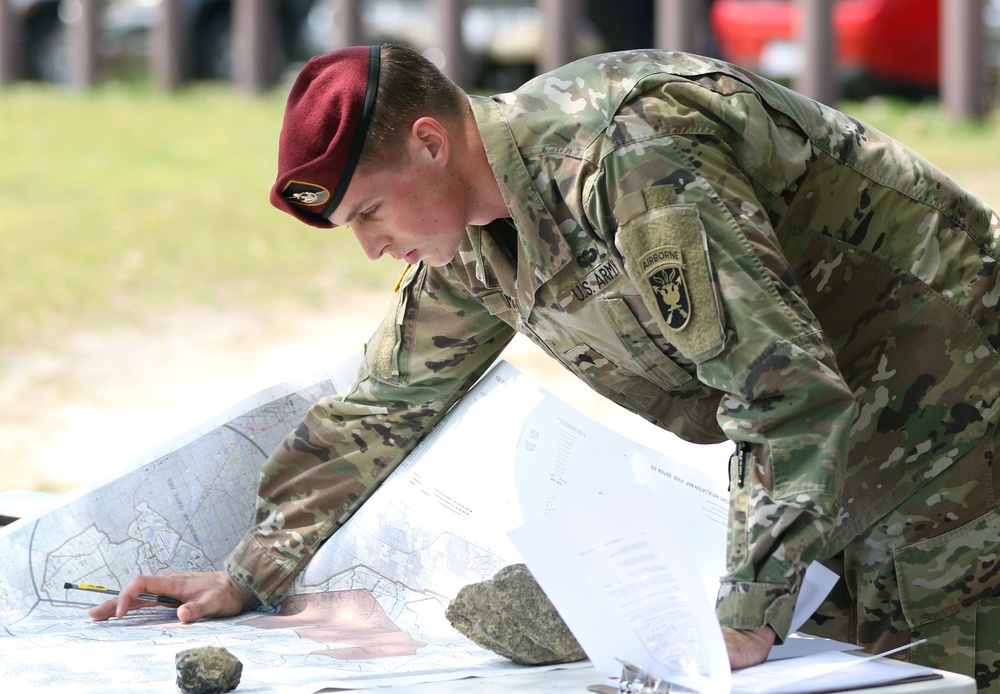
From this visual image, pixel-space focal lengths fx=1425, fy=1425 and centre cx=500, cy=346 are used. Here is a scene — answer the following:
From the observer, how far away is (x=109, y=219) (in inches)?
308

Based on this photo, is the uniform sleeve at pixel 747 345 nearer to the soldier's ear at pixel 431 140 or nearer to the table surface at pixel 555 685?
the table surface at pixel 555 685

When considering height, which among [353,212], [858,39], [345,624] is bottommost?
[345,624]

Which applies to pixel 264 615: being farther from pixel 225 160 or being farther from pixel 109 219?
pixel 225 160

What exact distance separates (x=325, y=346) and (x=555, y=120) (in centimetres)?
437

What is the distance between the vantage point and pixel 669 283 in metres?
1.78

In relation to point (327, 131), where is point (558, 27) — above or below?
above

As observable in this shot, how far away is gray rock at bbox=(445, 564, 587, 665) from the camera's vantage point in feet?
6.66

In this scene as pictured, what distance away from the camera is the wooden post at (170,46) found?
10.3 m

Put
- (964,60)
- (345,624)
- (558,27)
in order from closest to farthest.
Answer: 1. (345,624)
2. (964,60)
3. (558,27)

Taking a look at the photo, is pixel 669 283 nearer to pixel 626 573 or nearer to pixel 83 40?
pixel 626 573

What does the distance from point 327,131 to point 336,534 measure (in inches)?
35.6

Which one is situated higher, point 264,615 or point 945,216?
point 945,216

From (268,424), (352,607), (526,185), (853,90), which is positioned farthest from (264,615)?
(853,90)

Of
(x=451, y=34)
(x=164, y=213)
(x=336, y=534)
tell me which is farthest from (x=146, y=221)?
(x=336, y=534)
